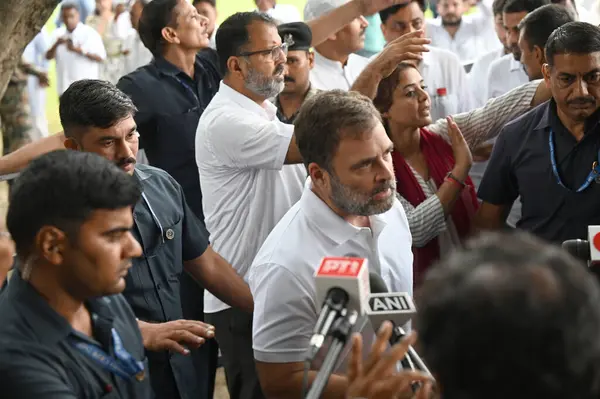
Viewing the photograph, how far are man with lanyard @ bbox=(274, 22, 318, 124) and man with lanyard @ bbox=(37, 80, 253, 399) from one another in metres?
1.51

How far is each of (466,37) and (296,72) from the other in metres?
4.24

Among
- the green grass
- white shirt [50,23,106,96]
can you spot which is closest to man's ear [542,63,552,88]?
white shirt [50,23,106,96]

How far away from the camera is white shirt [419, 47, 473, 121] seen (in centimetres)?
485

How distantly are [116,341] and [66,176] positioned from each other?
14.8 inches

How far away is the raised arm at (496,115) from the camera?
371cm

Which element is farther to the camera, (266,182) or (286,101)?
(286,101)

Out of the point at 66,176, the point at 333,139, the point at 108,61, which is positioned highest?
the point at 66,176

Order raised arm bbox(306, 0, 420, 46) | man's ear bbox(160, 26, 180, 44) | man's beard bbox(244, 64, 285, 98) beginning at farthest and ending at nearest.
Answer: man's ear bbox(160, 26, 180, 44) < raised arm bbox(306, 0, 420, 46) < man's beard bbox(244, 64, 285, 98)

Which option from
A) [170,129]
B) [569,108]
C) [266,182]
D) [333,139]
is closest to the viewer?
[333,139]

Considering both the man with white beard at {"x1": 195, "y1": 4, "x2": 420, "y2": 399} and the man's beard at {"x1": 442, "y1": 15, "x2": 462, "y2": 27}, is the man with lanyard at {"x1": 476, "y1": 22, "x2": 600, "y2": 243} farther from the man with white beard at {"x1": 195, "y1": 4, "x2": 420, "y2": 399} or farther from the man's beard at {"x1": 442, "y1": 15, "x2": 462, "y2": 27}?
the man's beard at {"x1": 442, "y1": 15, "x2": 462, "y2": 27}

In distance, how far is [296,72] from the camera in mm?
4328

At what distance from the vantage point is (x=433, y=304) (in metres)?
1.15

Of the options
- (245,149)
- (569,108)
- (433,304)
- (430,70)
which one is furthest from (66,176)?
(430,70)

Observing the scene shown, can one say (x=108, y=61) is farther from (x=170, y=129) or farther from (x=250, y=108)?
(x=250, y=108)
